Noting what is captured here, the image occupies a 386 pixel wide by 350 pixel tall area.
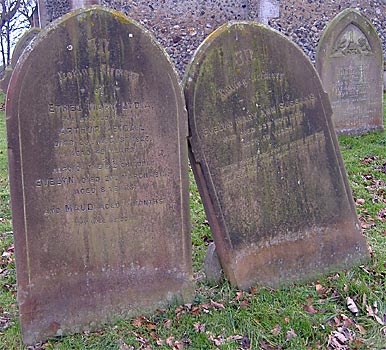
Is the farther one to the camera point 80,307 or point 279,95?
point 279,95

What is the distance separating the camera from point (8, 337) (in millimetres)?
3188

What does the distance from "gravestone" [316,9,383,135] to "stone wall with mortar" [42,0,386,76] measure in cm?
823

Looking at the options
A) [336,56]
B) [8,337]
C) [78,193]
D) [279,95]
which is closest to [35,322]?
[8,337]

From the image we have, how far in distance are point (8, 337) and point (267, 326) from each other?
5.66 feet

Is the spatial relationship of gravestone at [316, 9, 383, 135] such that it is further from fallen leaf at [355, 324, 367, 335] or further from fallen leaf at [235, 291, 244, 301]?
fallen leaf at [355, 324, 367, 335]

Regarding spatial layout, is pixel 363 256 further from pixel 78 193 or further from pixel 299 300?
pixel 78 193

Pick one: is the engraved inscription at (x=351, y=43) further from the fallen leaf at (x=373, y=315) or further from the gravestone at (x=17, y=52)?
the gravestone at (x=17, y=52)

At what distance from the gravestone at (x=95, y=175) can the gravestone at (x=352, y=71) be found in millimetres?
5491

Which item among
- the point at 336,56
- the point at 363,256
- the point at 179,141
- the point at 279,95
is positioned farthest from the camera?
the point at 336,56

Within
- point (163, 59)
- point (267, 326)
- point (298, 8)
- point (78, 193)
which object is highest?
point (298, 8)

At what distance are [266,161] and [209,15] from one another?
45.2 feet

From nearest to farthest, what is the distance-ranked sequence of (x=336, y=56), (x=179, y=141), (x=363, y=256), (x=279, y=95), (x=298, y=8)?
1. (x=179, y=141)
2. (x=279, y=95)
3. (x=363, y=256)
4. (x=336, y=56)
5. (x=298, y=8)

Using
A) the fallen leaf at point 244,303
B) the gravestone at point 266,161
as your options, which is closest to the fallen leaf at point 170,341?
the fallen leaf at point 244,303

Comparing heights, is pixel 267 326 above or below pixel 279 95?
below
